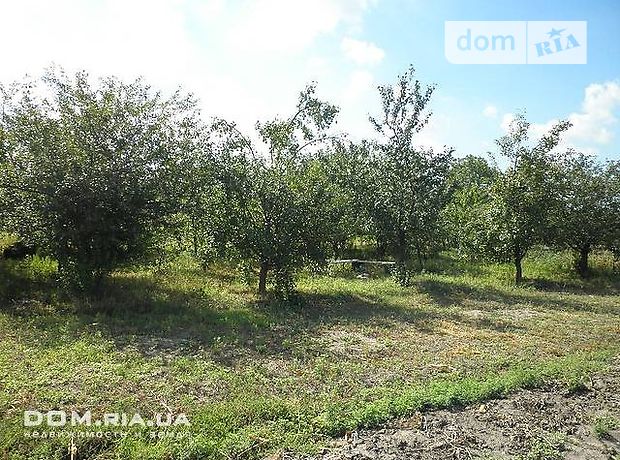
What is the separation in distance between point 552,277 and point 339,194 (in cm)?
1054

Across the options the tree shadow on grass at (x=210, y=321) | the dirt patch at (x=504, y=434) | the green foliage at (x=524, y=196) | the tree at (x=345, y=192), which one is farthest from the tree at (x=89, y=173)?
the green foliage at (x=524, y=196)

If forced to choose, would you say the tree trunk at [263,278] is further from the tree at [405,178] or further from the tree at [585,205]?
the tree at [585,205]

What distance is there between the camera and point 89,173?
892cm

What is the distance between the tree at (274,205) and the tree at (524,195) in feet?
23.9

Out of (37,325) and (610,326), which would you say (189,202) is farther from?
(610,326)

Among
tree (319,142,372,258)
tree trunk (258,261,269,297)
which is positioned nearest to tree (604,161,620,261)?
tree (319,142,372,258)

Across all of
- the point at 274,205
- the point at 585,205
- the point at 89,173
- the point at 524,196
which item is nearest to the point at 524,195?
the point at 524,196

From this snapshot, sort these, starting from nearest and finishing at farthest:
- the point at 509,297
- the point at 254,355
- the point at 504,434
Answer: the point at 504,434, the point at 254,355, the point at 509,297

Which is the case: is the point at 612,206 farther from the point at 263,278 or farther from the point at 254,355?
the point at 254,355

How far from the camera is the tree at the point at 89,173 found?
8.95 meters

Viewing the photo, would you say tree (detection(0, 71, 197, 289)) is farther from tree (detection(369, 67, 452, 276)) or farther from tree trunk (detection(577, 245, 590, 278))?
tree trunk (detection(577, 245, 590, 278))

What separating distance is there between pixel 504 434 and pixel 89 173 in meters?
8.27

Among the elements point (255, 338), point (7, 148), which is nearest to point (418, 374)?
point (255, 338)

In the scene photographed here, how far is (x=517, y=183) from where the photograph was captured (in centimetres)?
1497
